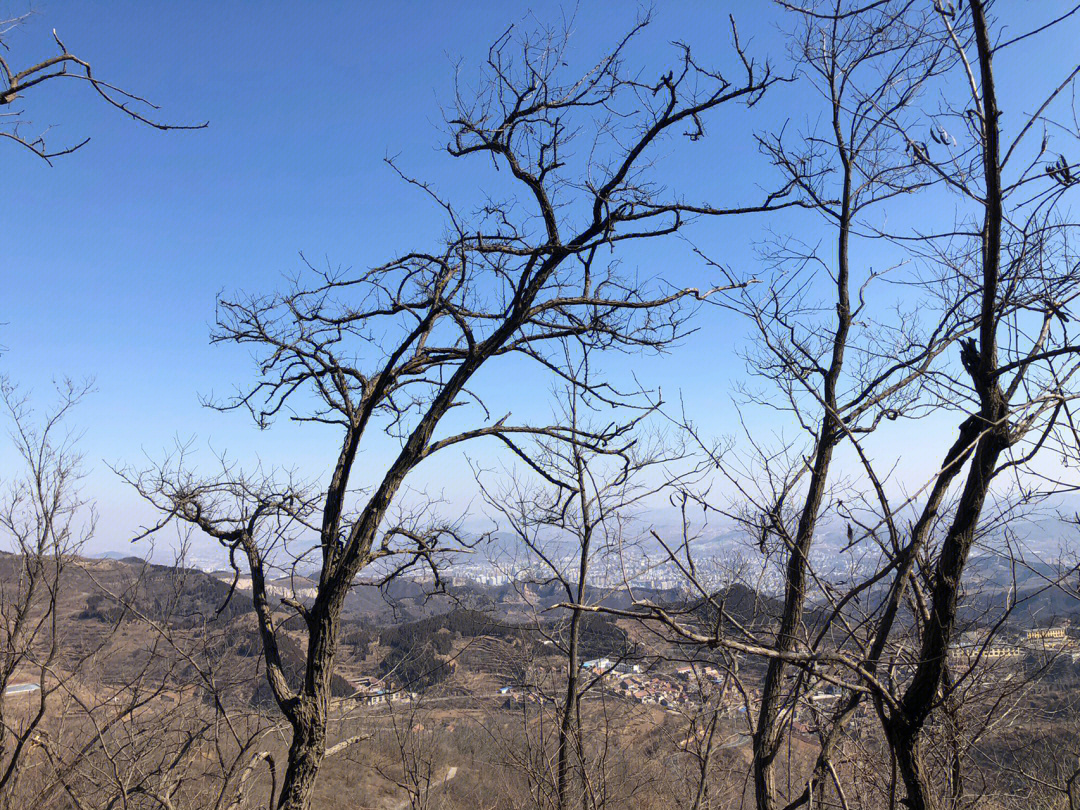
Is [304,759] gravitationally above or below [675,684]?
above

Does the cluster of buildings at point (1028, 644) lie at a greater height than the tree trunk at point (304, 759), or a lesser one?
greater

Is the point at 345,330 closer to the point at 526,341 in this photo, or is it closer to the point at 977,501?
the point at 526,341

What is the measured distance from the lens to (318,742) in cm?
391

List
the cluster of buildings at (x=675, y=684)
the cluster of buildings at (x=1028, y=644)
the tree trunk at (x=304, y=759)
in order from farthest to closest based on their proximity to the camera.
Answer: the cluster of buildings at (x=675, y=684)
the tree trunk at (x=304, y=759)
the cluster of buildings at (x=1028, y=644)

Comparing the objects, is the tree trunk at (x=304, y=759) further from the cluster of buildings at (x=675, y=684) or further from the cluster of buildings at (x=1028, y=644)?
the cluster of buildings at (x=1028, y=644)

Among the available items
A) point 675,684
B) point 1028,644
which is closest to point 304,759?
point 1028,644

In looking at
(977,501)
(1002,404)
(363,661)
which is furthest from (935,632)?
(363,661)

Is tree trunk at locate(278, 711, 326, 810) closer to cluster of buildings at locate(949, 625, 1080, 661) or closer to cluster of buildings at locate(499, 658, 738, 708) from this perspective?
cluster of buildings at locate(499, 658, 738, 708)

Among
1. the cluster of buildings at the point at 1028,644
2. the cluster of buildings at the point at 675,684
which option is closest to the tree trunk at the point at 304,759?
the cluster of buildings at the point at 675,684

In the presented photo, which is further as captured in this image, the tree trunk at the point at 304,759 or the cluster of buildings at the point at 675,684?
the cluster of buildings at the point at 675,684

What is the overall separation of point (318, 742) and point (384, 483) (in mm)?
1561

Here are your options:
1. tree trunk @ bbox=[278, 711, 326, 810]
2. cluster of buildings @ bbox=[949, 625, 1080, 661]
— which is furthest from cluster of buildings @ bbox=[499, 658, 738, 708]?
tree trunk @ bbox=[278, 711, 326, 810]

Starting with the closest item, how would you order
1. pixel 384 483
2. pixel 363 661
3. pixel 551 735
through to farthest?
pixel 384 483 < pixel 551 735 < pixel 363 661

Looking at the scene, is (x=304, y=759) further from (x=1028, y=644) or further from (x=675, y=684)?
(x=675, y=684)
